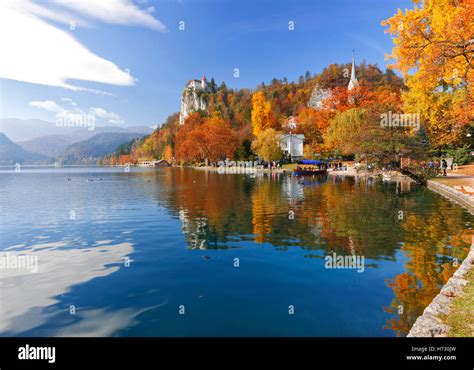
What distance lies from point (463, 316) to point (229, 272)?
7223 mm

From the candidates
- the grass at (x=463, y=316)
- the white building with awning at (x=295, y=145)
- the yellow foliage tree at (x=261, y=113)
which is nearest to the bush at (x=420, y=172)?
the grass at (x=463, y=316)

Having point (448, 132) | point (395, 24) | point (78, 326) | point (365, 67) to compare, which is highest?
point (365, 67)

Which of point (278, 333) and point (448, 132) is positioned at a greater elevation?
point (448, 132)

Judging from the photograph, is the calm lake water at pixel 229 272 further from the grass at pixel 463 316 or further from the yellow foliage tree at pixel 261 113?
the yellow foliage tree at pixel 261 113

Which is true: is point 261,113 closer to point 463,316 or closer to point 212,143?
point 212,143

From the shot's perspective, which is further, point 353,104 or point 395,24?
point 353,104

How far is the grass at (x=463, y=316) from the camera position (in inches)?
242

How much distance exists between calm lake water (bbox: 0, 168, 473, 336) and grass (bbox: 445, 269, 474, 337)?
109cm

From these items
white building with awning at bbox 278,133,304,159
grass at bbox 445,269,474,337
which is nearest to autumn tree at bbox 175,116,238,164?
white building with awning at bbox 278,133,304,159

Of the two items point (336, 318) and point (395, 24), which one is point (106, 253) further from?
point (395, 24)

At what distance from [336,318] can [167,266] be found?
6900 mm
